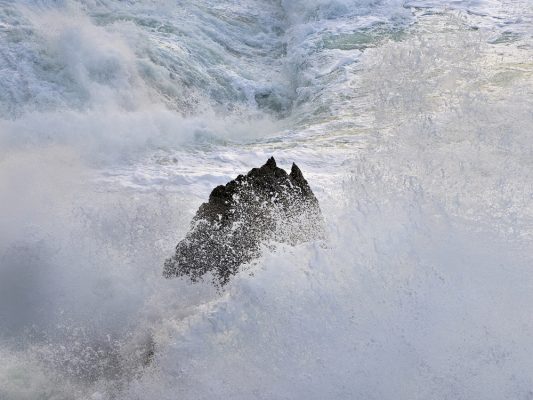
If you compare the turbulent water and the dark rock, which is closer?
the turbulent water

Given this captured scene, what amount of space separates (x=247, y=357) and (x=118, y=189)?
382cm

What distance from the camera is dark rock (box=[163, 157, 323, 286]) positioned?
7.18 meters

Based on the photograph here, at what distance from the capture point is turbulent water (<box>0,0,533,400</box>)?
20.5 feet

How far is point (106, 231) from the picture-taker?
310 inches

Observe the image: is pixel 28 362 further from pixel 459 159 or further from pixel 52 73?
pixel 52 73

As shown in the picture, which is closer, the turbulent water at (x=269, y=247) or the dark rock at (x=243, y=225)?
the turbulent water at (x=269, y=247)

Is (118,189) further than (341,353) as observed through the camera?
Yes

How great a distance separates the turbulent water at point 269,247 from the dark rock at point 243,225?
197 mm

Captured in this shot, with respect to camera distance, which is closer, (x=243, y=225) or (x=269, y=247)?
(x=269, y=247)

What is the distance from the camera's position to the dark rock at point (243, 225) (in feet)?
23.6

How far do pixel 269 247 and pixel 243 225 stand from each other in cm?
40

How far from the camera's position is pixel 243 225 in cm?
730

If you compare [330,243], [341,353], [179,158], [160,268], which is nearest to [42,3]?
[179,158]

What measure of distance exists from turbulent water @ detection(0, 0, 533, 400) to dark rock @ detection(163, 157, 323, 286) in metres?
0.20
